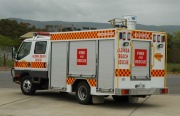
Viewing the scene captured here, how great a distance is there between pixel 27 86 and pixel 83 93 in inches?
136

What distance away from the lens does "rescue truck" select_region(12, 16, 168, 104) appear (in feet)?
42.6

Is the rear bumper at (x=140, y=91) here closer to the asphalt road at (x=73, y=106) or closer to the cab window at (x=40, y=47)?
the asphalt road at (x=73, y=106)

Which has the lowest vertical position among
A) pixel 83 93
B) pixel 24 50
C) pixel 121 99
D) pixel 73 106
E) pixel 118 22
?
pixel 73 106

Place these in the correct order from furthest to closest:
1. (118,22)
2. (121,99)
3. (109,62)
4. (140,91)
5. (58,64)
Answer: (121,99)
(58,64)
(118,22)
(140,91)
(109,62)

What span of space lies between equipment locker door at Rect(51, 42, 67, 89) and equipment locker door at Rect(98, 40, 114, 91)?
1.80m

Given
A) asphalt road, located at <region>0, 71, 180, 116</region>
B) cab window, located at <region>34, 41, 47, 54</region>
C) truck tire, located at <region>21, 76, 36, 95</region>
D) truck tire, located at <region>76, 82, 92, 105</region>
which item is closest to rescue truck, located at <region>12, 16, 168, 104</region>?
truck tire, located at <region>76, 82, 92, 105</region>

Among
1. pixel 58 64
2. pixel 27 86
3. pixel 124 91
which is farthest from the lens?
pixel 27 86

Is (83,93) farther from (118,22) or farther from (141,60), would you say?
(118,22)

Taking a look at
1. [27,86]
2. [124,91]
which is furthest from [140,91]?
[27,86]

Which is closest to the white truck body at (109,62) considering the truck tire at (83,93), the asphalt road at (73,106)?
the truck tire at (83,93)

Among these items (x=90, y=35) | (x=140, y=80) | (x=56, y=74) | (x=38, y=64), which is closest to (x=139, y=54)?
(x=140, y=80)

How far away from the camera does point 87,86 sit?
13.8 m

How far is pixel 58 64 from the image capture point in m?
15.0

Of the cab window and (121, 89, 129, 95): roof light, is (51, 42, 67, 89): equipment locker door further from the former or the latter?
(121, 89, 129, 95): roof light
